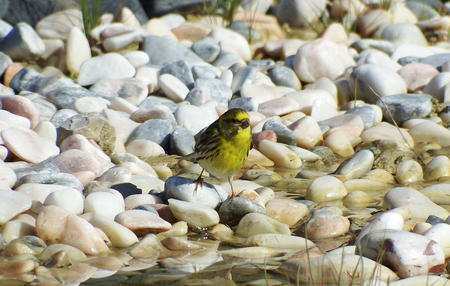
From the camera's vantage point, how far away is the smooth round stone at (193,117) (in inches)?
335

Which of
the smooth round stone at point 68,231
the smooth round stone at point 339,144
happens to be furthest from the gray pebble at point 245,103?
the smooth round stone at point 68,231

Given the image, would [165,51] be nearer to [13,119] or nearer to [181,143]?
[181,143]

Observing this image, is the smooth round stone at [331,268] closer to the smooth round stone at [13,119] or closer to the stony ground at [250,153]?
the stony ground at [250,153]

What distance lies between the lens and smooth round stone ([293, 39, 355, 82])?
34.0ft

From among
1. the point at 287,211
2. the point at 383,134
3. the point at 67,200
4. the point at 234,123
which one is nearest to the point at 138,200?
the point at 67,200

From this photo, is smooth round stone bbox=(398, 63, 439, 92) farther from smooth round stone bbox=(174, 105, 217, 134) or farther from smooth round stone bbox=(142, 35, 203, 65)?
smooth round stone bbox=(174, 105, 217, 134)

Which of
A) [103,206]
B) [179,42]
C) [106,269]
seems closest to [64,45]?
[179,42]

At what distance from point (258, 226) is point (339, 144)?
266cm

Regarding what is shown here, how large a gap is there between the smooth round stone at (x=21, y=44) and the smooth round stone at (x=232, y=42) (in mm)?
2151

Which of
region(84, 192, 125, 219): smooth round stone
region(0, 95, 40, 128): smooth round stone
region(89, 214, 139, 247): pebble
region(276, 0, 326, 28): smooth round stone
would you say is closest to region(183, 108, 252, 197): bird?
region(84, 192, 125, 219): smooth round stone

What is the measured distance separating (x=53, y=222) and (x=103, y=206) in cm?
51

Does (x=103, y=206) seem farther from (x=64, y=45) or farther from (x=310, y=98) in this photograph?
(x=64, y=45)

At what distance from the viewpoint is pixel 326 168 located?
8.16 m

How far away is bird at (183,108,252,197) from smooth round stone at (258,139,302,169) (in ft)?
4.65
